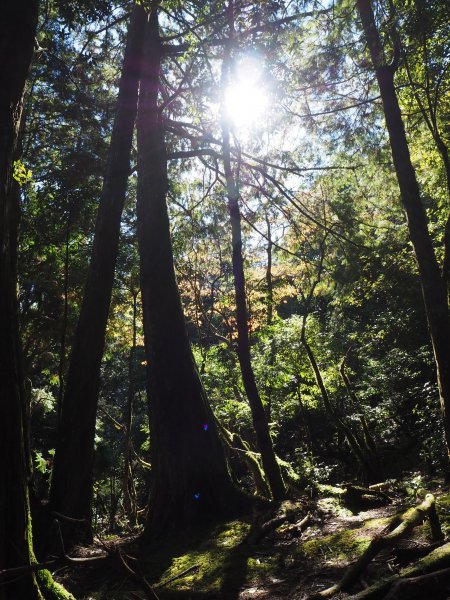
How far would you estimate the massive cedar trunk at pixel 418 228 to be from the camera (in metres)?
5.84

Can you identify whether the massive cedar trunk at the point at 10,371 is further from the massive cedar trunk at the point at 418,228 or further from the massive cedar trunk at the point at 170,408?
the massive cedar trunk at the point at 418,228

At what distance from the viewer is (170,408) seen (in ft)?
22.9

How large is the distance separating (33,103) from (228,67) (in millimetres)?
5609

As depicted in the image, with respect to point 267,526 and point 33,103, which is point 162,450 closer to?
point 267,526

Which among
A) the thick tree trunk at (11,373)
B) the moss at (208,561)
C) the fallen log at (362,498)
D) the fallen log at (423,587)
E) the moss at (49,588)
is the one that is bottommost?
the moss at (208,561)

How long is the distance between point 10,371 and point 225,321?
11.4m

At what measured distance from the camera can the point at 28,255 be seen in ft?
38.6

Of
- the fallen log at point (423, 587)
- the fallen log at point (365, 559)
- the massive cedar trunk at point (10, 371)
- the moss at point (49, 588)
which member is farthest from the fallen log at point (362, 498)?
the massive cedar trunk at point (10, 371)

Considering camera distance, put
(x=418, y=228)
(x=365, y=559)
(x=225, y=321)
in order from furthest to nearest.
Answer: (x=225, y=321) → (x=418, y=228) → (x=365, y=559)

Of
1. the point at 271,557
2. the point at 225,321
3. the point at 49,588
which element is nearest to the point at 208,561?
the point at 271,557

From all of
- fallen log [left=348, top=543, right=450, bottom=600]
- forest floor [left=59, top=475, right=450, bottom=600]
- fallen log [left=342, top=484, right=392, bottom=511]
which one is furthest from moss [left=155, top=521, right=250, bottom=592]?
fallen log [left=348, top=543, right=450, bottom=600]

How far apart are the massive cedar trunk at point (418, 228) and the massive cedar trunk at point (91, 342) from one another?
439cm

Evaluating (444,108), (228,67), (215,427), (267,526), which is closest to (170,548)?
(267,526)

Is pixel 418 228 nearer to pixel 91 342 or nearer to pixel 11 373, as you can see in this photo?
pixel 91 342
